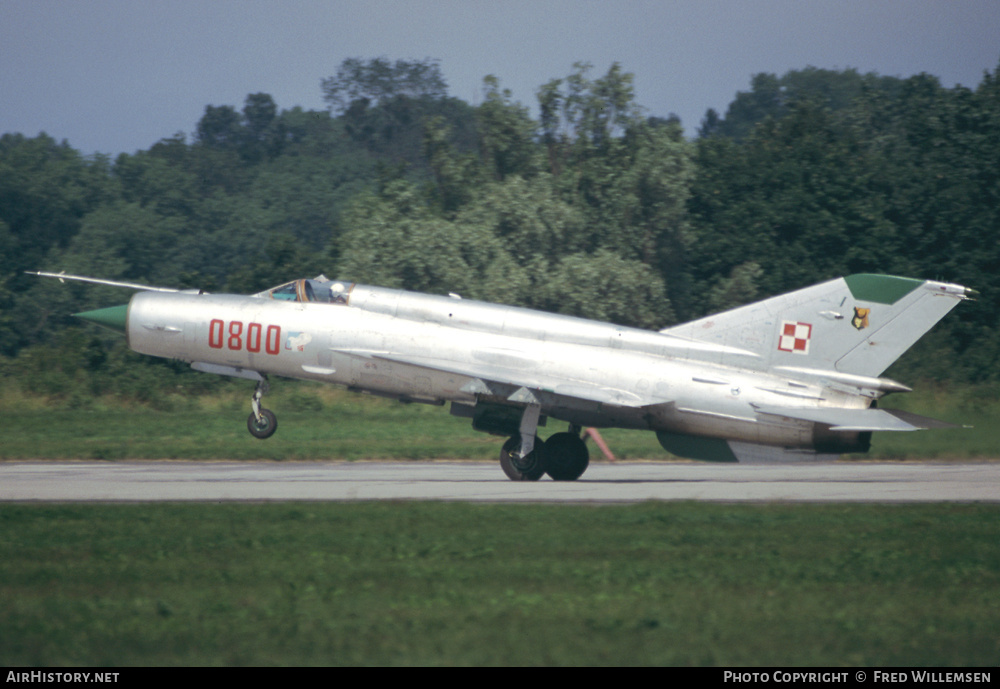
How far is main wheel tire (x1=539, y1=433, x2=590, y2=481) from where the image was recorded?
18344 mm

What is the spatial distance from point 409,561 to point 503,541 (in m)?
1.42

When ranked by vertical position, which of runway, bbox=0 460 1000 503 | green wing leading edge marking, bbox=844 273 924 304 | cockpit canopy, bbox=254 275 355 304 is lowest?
runway, bbox=0 460 1000 503

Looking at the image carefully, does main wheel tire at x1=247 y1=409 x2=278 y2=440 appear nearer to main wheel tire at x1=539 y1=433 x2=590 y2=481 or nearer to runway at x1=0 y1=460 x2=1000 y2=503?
runway at x1=0 y1=460 x2=1000 y2=503

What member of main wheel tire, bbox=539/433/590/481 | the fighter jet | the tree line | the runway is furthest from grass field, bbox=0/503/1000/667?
the tree line

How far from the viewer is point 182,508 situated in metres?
13.7

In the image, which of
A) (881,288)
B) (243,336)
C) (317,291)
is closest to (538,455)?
(317,291)

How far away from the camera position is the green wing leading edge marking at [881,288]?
667 inches

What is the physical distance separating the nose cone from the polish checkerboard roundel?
1153 centimetres

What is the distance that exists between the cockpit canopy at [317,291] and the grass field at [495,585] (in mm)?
5821

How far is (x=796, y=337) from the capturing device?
17.3 metres

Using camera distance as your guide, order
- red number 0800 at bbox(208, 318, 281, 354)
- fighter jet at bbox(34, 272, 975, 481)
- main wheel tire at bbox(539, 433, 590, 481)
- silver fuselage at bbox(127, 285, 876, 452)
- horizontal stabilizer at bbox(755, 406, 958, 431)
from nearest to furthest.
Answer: horizontal stabilizer at bbox(755, 406, 958, 431)
fighter jet at bbox(34, 272, 975, 481)
silver fuselage at bbox(127, 285, 876, 452)
main wheel tire at bbox(539, 433, 590, 481)
red number 0800 at bbox(208, 318, 281, 354)

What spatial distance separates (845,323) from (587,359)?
406 cm

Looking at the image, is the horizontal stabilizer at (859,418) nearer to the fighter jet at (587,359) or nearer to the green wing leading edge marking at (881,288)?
the fighter jet at (587,359)

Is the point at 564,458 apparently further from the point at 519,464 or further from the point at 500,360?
the point at 500,360
